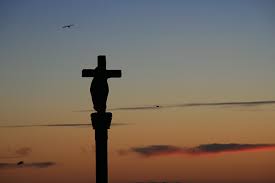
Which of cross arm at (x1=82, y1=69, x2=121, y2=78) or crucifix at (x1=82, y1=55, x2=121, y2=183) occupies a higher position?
cross arm at (x1=82, y1=69, x2=121, y2=78)

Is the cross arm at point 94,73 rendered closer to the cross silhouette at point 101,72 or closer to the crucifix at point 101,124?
the cross silhouette at point 101,72

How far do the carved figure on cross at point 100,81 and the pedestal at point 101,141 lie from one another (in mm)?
217

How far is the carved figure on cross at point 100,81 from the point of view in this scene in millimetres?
18984

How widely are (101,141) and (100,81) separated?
1.81 m

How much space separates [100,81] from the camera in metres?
19.4

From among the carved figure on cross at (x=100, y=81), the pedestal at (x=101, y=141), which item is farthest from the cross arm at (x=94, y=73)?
the pedestal at (x=101, y=141)

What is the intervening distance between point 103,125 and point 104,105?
0.59m

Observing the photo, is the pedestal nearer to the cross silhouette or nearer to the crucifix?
the crucifix

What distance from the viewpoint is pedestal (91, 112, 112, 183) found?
62.4 ft

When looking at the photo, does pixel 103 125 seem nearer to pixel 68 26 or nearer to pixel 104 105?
pixel 104 105

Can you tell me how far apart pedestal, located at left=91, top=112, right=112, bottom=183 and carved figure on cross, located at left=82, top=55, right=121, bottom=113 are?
22cm

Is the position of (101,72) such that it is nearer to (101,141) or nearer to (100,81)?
(100,81)

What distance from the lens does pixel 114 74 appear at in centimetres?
2023

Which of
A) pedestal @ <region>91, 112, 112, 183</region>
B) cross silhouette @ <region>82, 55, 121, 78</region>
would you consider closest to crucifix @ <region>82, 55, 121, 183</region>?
pedestal @ <region>91, 112, 112, 183</region>
